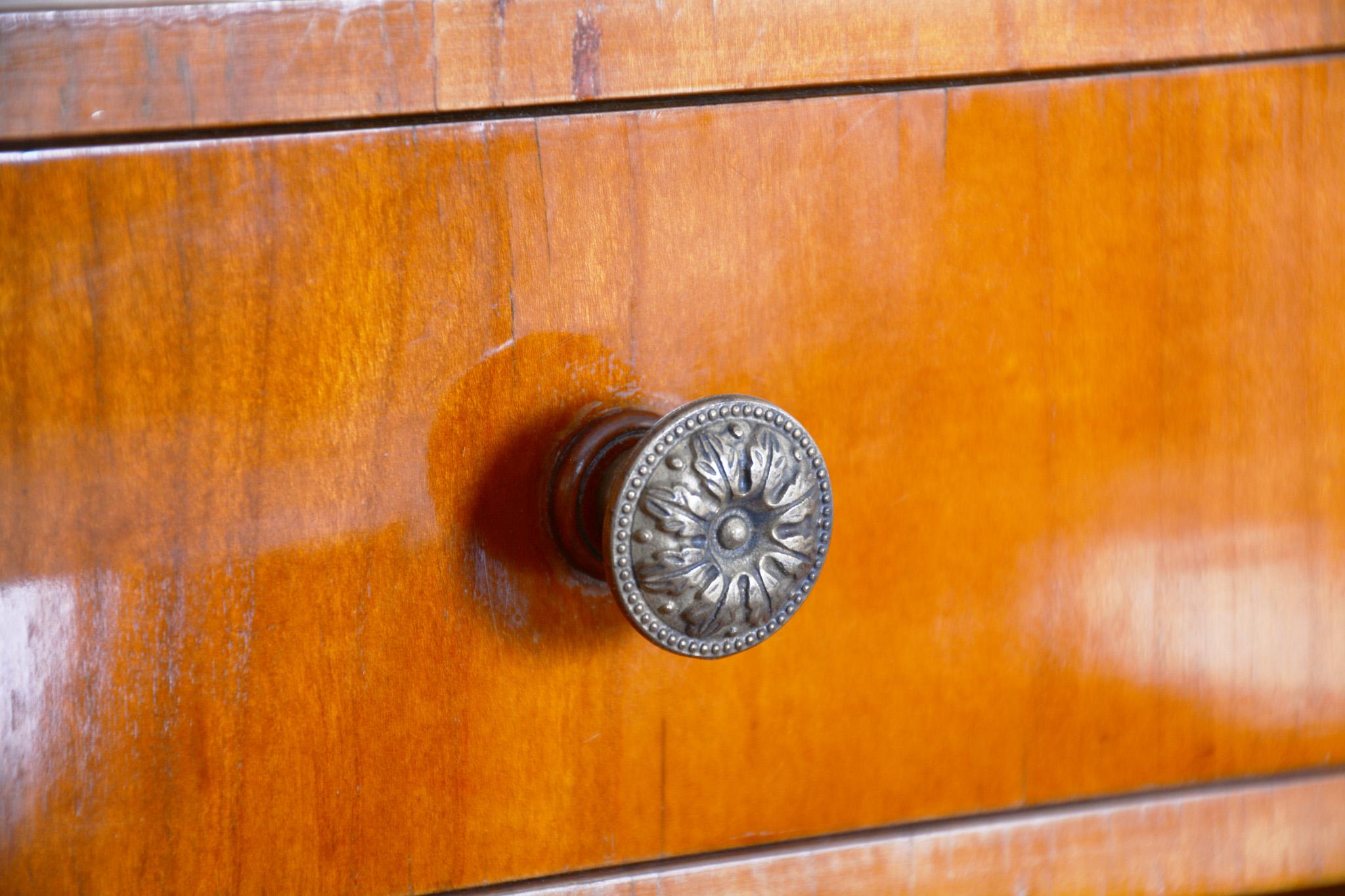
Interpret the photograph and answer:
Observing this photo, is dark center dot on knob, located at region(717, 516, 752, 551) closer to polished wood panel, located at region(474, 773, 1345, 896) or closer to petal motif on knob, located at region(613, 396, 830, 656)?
petal motif on knob, located at region(613, 396, 830, 656)

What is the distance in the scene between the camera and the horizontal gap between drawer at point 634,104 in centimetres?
29

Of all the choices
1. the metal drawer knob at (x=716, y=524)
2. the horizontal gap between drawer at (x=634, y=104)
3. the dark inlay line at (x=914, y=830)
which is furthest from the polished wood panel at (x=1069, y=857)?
the horizontal gap between drawer at (x=634, y=104)

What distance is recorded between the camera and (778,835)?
0.38 meters

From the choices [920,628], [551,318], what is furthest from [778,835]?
[551,318]

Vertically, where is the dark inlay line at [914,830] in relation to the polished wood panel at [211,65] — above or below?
below

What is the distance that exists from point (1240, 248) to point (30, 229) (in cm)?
36

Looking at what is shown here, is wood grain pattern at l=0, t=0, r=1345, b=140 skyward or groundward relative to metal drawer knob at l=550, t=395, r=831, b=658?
skyward

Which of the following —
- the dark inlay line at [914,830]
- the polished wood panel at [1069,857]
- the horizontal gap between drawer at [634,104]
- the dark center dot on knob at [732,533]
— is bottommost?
the polished wood panel at [1069,857]

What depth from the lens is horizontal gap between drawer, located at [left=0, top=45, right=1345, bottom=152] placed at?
0.29 metres

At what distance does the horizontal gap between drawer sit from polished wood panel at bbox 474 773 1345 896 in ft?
0.75

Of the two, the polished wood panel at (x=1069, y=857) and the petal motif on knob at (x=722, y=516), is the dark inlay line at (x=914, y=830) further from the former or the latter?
the petal motif on knob at (x=722, y=516)

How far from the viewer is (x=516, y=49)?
12.3 inches

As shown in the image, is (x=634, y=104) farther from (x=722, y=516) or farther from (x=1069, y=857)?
(x=1069, y=857)

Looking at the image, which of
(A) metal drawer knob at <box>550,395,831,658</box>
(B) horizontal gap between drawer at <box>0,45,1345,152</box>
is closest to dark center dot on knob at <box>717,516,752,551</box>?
(A) metal drawer knob at <box>550,395,831,658</box>
